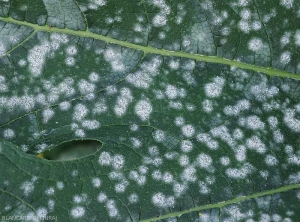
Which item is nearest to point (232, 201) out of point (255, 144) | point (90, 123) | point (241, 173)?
point (241, 173)

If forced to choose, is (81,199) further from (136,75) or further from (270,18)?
(270,18)

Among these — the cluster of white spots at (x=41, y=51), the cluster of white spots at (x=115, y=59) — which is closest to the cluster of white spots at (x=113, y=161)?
the cluster of white spots at (x=115, y=59)

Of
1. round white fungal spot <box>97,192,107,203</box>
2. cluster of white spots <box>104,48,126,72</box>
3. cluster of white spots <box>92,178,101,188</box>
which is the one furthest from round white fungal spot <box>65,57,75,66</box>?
round white fungal spot <box>97,192,107,203</box>

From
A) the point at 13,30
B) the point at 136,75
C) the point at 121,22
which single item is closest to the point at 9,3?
the point at 13,30

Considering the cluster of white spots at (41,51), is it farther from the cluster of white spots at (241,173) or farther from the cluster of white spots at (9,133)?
the cluster of white spots at (241,173)

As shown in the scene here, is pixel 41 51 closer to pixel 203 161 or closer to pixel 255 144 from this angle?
pixel 203 161

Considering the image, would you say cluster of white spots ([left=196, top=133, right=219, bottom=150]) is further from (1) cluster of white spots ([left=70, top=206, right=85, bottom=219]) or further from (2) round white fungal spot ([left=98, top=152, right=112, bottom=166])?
(1) cluster of white spots ([left=70, top=206, right=85, bottom=219])
